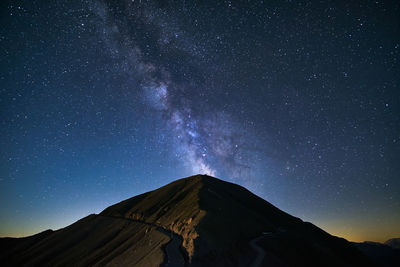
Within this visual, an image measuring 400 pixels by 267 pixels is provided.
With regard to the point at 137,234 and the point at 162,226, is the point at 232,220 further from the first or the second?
the point at 137,234

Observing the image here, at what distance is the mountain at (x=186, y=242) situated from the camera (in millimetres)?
33750

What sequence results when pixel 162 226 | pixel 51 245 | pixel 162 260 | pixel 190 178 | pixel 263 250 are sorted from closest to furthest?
pixel 162 260, pixel 263 250, pixel 162 226, pixel 51 245, pixel 190 178

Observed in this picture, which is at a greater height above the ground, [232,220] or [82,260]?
[232,220]

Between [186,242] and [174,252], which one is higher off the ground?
[186,242]

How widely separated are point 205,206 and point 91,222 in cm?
5120

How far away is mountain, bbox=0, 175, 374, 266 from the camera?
33.8 meters

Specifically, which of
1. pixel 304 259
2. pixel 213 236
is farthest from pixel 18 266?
pixel 304 259

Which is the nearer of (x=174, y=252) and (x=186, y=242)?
(x=174, y=252)

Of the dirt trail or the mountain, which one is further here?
the mountain

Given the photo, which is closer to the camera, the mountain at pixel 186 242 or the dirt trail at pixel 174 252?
the dirt trail at pixel 174 252

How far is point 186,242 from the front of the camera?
36344 mm

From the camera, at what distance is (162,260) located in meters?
30.4

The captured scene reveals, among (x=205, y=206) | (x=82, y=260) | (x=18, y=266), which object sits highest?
(x=205, y=206)

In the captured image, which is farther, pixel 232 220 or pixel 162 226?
pixel 162 226
